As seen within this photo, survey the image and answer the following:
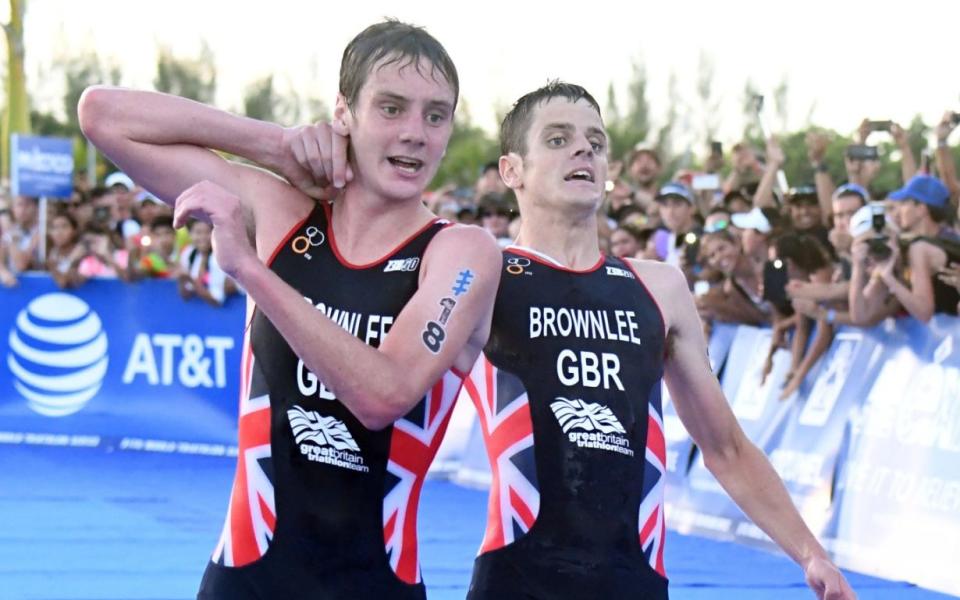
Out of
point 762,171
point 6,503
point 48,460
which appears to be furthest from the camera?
point 48,460

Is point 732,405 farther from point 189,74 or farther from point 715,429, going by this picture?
point 189,74

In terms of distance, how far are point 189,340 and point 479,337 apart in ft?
40.3

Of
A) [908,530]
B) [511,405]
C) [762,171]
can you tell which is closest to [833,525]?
Answer: [908,530]

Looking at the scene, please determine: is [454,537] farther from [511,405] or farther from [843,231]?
[511,405]

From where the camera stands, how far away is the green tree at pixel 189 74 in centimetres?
5328

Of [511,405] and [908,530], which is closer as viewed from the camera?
[511,405]

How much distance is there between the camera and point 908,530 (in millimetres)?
8969

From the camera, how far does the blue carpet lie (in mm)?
8438

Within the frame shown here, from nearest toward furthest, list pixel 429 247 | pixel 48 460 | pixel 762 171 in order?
1. pixel 429 247
2. pixel 762 171
3. pixel 48 460

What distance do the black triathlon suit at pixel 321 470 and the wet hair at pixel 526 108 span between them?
118 cm

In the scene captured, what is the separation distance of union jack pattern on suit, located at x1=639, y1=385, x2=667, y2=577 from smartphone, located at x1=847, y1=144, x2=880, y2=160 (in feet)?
23.0

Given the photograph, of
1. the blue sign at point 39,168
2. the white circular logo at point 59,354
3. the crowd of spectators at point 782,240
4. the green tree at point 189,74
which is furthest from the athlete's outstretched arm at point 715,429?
the green tree at point 189,74

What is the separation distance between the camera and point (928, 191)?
9703 mm

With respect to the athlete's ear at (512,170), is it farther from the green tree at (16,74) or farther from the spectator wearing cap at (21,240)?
the green tree at (16,74)
